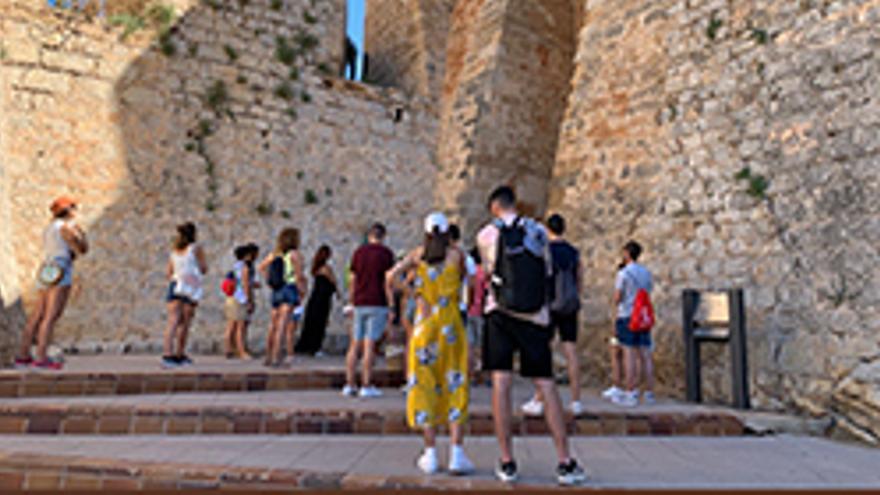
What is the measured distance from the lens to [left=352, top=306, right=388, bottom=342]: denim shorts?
18.7ft

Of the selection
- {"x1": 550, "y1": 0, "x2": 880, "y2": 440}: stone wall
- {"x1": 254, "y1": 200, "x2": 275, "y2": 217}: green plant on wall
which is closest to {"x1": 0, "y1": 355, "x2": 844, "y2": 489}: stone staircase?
{"x1": 550, "y1": 0, "x2": 880, "y2": 440}: stone wall

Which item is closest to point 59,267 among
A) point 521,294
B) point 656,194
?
point 521,294

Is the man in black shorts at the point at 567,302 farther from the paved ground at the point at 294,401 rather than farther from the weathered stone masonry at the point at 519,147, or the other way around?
the weathered stone masonry at the point at 519,147

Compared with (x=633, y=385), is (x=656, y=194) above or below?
above

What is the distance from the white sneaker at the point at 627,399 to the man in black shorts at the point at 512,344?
93.9 inches

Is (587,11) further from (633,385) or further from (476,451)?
(476,451)

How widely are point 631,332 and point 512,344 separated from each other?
267 cm

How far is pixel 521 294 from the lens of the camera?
3461 millimetres

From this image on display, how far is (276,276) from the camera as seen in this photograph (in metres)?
6.95

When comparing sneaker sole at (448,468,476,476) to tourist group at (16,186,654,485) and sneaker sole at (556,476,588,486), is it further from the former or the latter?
sneaker sole at (556,476,588,486)

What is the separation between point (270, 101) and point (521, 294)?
8713 mm

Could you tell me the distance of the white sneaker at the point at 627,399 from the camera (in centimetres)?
553

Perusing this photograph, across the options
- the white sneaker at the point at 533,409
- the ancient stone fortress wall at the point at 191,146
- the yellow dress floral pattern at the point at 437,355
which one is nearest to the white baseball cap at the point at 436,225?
the yellow dress floral pattern at the point at 437,355

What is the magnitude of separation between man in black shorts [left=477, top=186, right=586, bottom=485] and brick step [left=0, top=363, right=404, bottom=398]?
10.5 feet
